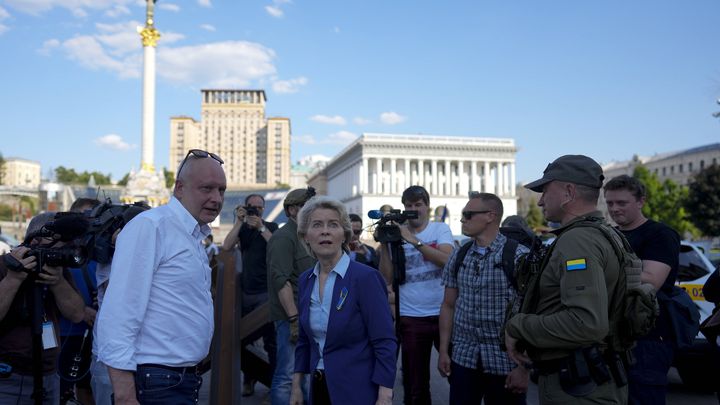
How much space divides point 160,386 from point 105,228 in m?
1.68

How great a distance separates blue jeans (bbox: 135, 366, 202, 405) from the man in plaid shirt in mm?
2087

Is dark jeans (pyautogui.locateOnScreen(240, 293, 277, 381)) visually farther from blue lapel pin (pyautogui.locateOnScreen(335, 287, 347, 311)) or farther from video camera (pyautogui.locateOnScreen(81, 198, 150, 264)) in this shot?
blue lapel pin (pyautogui.locateOnScreen(335, 287, 347, 311))

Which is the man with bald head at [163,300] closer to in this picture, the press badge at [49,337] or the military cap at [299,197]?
the press badge at [49,337]

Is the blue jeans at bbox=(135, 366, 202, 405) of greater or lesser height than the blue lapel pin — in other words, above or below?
below

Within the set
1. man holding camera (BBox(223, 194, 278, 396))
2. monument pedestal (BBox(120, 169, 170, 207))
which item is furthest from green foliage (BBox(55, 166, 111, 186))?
man holding camera (BBox(223, 194, 278, 396))

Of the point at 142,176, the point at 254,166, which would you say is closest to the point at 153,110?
the point at 142,176

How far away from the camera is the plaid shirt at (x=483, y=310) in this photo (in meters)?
4.04

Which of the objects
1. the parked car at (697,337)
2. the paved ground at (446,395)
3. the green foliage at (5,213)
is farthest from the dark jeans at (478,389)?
the green foliage at (5,213)

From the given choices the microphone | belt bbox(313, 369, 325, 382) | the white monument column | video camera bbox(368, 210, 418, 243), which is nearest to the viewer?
belt bbox(313, 369, 325, 382)

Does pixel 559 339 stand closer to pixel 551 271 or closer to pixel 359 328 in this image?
pixel 551 271

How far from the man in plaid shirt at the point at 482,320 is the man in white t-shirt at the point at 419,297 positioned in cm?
74

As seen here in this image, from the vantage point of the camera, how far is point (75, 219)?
11.9ft

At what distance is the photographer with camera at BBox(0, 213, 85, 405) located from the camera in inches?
130

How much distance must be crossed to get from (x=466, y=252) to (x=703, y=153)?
96.0 metres
